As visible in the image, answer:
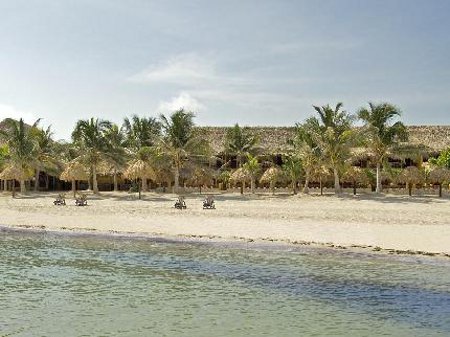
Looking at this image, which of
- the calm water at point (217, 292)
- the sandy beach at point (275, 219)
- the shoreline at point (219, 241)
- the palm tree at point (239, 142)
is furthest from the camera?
the palm tree at point (239, 142)

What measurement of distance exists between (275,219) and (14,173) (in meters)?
21.3

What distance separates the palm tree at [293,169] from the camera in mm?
36812

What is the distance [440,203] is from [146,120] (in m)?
21.5

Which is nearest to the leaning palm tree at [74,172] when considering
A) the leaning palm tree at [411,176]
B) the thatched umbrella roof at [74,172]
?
the thatched umbrella roof at [74,172]

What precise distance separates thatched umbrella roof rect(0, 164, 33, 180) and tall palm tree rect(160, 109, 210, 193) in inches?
365

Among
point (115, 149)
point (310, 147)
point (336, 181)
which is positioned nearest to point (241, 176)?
point (310, 147)

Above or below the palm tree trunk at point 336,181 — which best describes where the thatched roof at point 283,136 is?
above

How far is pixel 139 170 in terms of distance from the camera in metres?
35.8

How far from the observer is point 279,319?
9.76 metres

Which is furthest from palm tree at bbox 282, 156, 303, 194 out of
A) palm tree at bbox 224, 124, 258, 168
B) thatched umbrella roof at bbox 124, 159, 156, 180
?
thatched umbrella roof at bbox 124, 159, 156, 180

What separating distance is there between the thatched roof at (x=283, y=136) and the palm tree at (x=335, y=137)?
8801 millimetres

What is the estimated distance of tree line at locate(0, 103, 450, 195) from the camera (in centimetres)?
3553

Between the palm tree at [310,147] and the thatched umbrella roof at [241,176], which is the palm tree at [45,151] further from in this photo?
the palm tree at [310,147]

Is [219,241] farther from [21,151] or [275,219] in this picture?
[21,151]
